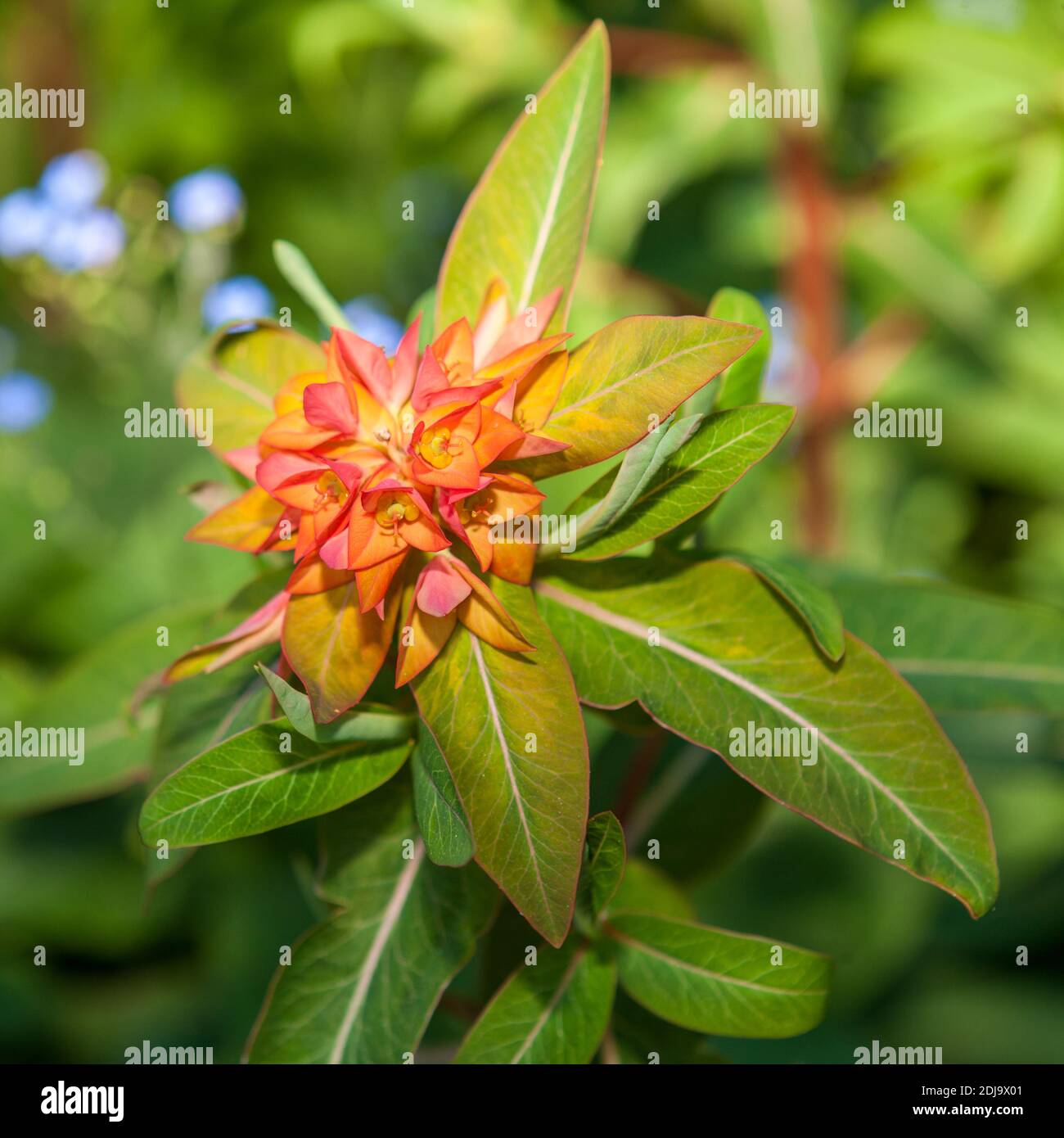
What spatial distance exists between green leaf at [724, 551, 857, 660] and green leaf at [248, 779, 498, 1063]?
0.22 meters

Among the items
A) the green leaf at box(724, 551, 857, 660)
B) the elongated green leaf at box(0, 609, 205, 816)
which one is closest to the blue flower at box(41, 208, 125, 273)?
the elongated green leaf at box(0, 609, 205, 816)

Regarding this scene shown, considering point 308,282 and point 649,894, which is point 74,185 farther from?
point 649,894

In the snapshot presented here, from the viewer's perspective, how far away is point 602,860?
519 mm

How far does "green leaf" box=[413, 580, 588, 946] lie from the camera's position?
0.48 m

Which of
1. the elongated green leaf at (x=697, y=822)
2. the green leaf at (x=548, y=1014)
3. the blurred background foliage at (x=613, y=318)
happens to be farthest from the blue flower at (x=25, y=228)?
the green leaf at (x=548, y=1014)

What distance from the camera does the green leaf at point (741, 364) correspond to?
581mm

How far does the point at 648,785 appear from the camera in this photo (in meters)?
0.80

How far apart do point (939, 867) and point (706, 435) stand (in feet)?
0.77

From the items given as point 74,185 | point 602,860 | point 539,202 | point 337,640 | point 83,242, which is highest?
point 74,185

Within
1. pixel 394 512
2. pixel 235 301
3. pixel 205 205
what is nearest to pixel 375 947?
pixel 394 512

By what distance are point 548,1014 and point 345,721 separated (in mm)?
201

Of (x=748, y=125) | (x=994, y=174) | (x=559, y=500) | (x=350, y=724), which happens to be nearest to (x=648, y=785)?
(x=559, y=500)

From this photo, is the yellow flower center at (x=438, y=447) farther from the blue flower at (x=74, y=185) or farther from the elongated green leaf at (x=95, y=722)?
the blue flower at (x=74, y=185)

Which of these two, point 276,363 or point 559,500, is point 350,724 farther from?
point 559,500
